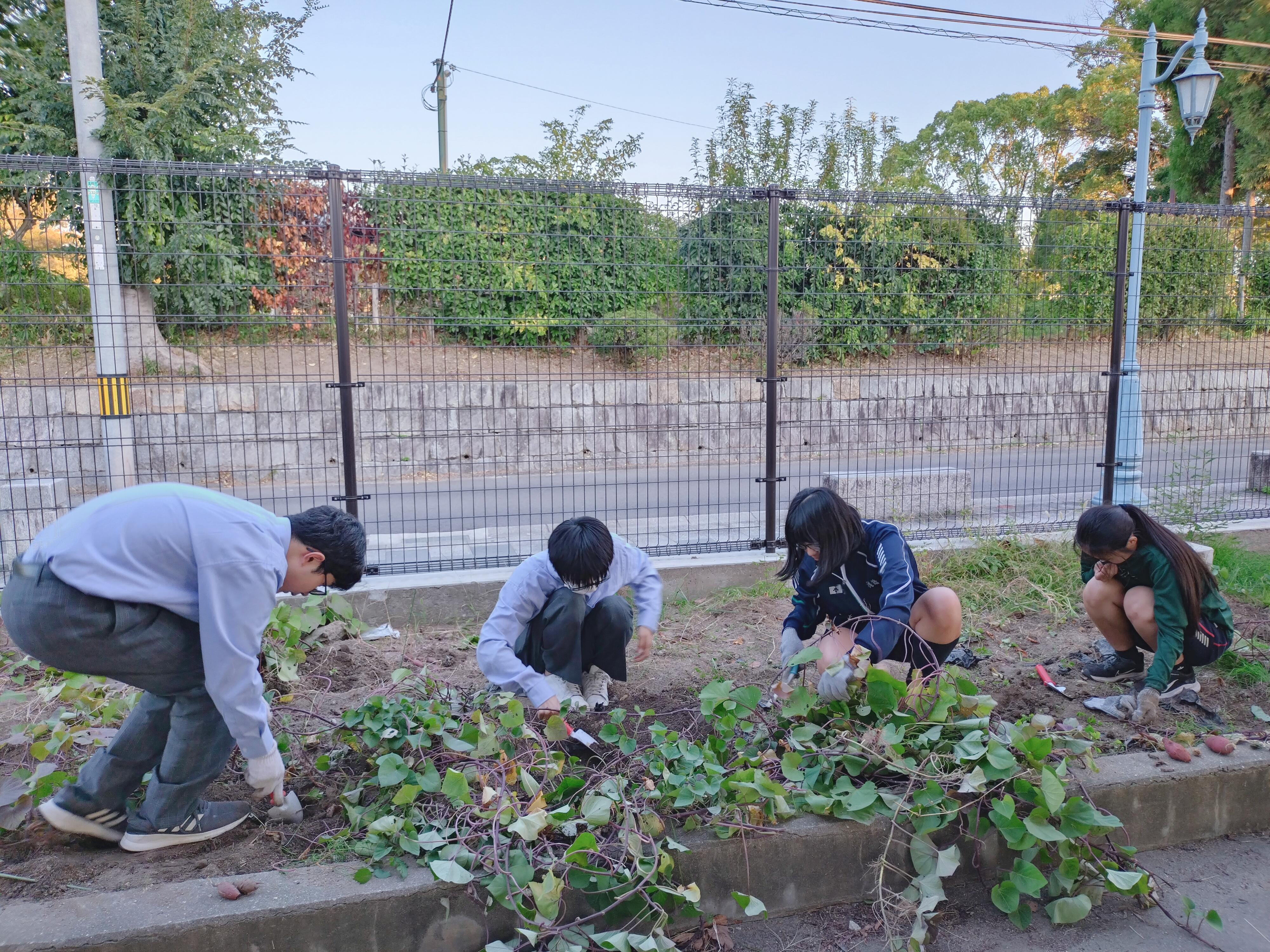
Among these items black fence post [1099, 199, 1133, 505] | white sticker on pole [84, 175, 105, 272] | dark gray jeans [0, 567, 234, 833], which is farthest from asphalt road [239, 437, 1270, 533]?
dark gray jeans [0, 567, 234, 833]

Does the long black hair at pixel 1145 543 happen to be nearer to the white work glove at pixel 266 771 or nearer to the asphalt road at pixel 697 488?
the asphalt road at pixel 697 488

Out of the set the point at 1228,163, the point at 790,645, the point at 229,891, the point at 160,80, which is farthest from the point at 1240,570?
the point at 1228,163

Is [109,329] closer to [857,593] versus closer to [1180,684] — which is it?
[857,593]

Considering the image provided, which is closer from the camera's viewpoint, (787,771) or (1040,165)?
(787,771)

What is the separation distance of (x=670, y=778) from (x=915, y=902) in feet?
2.60

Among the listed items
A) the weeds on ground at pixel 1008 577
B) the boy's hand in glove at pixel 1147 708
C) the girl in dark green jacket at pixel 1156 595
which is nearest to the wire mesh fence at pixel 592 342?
the weeds on ground at pixel 1008 577

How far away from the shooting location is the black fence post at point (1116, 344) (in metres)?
6.05

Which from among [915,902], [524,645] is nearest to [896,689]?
[915,902]

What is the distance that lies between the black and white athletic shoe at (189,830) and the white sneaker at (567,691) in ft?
3.89

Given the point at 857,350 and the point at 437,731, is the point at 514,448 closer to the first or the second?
the point at 857,350

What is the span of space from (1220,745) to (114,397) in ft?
19.0

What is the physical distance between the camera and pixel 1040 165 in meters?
26.3

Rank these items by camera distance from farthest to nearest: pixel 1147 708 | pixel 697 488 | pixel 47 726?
1. pixel 697 488
2. pixel 1147 708
3. pixel 47 726

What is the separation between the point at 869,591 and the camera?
12.1 feet
